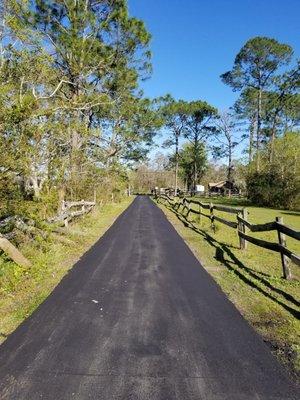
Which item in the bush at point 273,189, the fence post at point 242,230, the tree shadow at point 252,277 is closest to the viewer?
the tree shadow at point 252,277

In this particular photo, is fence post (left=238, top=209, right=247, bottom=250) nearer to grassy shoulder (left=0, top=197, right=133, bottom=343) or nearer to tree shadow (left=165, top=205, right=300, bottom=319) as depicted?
tree shadow (left=165, top=205, right=300, bottom=319)

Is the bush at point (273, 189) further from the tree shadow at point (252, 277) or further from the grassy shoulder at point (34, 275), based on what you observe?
the grassy shoulder at point (34, 275)

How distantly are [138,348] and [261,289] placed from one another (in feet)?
12.1

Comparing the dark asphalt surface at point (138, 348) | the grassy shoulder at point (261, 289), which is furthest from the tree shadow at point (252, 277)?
the dark asphalt surface at point (138, 348)

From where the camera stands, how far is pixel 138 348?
4906mm

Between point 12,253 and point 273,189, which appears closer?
point 12,253

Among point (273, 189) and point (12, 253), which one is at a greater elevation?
point (273, 189)

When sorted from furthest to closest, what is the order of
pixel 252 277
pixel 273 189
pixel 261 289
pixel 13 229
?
pixel 273 189
pixel 13 229
pixel 252 277
pixel 261 289

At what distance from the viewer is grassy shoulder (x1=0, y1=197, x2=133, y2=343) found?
20.5ft

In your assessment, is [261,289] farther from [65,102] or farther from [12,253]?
[65,102]

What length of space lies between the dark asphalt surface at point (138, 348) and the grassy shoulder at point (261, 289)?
0.75 feet

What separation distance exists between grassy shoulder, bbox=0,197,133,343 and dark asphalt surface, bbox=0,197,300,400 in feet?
0.83

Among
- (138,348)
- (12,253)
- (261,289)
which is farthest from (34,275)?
(261,289)

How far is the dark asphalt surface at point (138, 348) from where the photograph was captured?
13.1 feet
